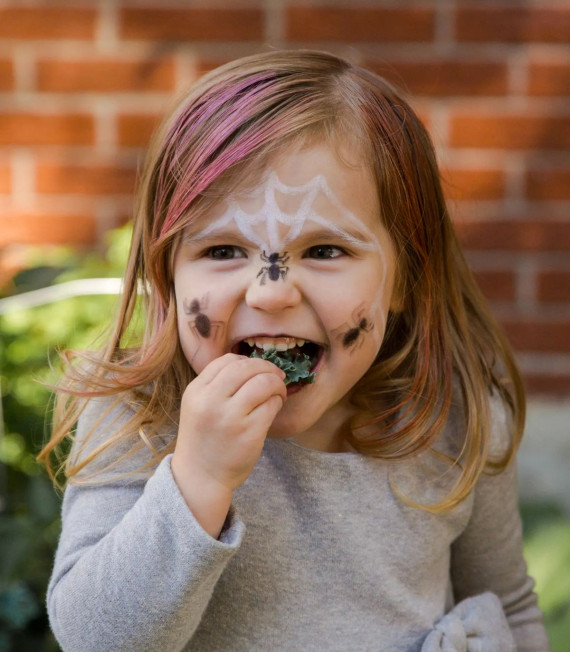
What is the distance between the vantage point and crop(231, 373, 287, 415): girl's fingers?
4.64ft

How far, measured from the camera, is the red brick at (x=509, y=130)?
2975mm

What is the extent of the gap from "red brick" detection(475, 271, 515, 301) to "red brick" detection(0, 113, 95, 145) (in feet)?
4.48

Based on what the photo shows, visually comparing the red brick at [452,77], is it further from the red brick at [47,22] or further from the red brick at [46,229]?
the red brick at [46,229]

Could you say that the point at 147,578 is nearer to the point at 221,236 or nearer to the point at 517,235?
the point at 221,236

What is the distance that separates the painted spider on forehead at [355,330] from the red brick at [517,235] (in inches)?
60.4

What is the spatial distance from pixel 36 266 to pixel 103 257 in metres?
0.39

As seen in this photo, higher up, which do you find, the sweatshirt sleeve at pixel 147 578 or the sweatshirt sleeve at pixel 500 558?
the sweatshirt sleeve at pixel 147 578

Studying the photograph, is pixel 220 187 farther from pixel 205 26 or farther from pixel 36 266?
pixel 205 26

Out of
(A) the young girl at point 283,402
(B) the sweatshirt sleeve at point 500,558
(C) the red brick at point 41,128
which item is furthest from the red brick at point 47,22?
(B) the sweatshirt sleeve at point 500,558

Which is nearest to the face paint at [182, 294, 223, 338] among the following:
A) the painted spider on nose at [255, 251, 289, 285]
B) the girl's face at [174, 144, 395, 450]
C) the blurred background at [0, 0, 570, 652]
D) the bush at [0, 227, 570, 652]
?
the girl's face at [174, 144, 395, 450]

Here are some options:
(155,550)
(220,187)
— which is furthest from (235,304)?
(155,550)

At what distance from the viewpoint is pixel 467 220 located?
3010 millimetres

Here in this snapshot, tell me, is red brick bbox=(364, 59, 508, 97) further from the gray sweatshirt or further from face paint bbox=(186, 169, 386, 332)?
face paint bbox=(186, 169, 386, 332)

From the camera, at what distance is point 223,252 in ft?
4.99
